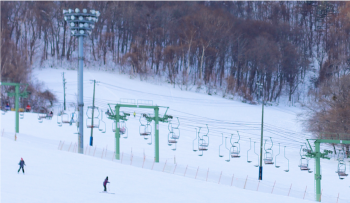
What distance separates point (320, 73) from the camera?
95500mm

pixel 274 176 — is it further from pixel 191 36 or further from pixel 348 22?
pixel 348 22

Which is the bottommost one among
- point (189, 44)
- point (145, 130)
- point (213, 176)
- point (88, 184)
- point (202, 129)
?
point (213, 176)

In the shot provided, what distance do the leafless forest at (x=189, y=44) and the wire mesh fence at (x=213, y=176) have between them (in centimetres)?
4018

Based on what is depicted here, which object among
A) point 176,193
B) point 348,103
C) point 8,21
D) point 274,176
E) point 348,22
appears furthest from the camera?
point 348,22

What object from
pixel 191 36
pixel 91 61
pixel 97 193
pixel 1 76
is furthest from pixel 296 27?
pixel 97 193

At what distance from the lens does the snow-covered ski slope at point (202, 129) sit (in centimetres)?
4206

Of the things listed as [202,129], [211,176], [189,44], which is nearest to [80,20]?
[211,176]

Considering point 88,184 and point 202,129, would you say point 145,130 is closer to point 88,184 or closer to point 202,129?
point 88,184

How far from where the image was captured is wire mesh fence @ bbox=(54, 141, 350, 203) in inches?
1340

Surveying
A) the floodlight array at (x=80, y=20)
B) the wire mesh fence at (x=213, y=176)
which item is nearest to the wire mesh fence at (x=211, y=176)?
the wire mesh fence at (x=213, y=176)

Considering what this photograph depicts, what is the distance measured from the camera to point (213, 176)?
1469 inches

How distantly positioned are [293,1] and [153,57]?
52252mm

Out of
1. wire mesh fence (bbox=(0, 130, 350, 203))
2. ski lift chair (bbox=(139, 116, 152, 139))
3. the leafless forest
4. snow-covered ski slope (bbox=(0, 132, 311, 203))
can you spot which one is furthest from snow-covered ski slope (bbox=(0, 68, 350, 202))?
the leafless forest

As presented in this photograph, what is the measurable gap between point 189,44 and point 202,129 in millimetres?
26838
